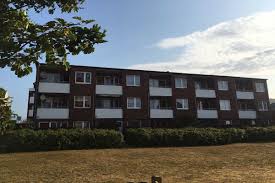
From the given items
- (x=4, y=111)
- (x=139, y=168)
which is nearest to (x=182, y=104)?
(x=139, y=168)

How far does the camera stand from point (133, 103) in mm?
39906

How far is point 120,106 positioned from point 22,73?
1300 inches

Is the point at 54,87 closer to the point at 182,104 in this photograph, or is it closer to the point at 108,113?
the point at 108,113

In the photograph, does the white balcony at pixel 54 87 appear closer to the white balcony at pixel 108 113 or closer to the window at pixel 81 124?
the window at pixel 81 124

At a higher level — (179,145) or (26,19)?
(26,19)

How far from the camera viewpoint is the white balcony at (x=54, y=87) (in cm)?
3494

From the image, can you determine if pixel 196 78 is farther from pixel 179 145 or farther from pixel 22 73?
pixel 22 73

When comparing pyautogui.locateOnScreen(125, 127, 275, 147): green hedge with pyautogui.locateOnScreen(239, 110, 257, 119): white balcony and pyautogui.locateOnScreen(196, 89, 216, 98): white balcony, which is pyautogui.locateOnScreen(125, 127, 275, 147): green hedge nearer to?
pyautogui.locateOnScreen(196, 89, 216, 98): white balcony

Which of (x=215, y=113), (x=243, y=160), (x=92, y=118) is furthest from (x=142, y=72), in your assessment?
(x=243, y=160)

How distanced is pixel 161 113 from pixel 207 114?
305 inches

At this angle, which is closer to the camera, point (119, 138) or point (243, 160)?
point (243, 160)

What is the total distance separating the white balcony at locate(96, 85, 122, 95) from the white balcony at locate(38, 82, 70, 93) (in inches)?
160

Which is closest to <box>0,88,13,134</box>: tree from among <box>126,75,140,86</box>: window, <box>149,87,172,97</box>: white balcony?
<box>126,75,140,86</box>: window

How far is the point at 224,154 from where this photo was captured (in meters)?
22.3
